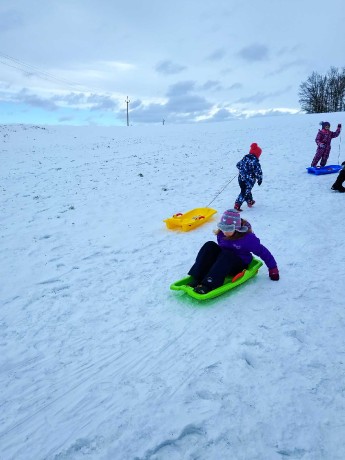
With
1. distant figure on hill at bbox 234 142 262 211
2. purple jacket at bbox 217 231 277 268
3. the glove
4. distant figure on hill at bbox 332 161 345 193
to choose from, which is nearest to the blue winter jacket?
distant figure on hill at bbox 234 142 262 211

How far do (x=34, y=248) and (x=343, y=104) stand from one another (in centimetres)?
5256

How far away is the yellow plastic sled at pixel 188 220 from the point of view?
717cm

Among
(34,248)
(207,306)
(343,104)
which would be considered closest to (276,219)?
(207,306)

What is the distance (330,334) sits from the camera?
362 centimetres

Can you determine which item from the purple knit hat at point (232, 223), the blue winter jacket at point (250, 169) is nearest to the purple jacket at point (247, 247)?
the purple knit hat at point (232, 223)

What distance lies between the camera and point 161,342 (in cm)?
374

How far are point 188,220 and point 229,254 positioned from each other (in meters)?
2.94

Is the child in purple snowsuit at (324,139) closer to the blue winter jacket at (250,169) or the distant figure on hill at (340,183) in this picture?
the distant figure on hill at (340,183)

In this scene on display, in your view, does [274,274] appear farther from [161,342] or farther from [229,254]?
[161,342]

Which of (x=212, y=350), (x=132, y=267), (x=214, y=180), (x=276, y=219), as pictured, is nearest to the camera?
(x=212, y=350)

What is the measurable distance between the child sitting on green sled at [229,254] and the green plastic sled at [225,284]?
0.08 m

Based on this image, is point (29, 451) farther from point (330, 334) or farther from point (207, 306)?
point (330, 334)

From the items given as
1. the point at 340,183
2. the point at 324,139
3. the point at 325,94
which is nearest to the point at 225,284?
the point at 340,183

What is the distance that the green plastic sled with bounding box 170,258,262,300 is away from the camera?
13.7 feet
